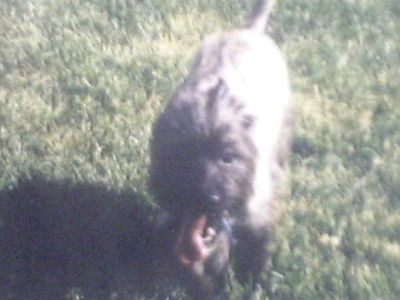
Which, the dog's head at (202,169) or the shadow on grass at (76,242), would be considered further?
the shadow on grass at (76,242)

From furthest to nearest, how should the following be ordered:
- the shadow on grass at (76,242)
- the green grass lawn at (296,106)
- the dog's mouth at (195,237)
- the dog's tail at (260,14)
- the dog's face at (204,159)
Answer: the dog's tail at (260,14), the green grass lawn at (296,106), the shadow on grass at (76,242), the dog's mouth at (195,237), the dog's face at (204,159)

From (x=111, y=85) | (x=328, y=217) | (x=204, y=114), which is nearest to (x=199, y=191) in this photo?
(x=204, y=114)

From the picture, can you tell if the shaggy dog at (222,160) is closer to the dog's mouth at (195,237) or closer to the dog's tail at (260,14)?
the dog's mouth at (195,237)

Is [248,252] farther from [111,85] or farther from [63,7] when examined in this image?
[63,7]

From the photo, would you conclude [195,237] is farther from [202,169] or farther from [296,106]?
[296,106]

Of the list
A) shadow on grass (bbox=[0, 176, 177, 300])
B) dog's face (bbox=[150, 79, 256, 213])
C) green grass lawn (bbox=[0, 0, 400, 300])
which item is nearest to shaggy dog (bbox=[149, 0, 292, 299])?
dog's face (bbox=[150, 79, 256, 213])

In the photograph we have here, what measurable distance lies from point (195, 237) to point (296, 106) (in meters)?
2.00

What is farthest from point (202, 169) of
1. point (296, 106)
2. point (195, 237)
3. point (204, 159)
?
point (296, 106)

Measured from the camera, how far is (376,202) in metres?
4.71

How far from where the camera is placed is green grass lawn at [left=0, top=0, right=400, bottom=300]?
173 inches

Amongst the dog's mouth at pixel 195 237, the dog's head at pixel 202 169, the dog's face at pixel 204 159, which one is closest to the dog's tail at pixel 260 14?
the dog's head at pixel 202 169

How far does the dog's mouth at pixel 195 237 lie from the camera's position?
12.2ft

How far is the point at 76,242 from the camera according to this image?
14.5 feet

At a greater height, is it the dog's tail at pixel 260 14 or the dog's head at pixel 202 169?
the dog's tail at pixel 260 14
